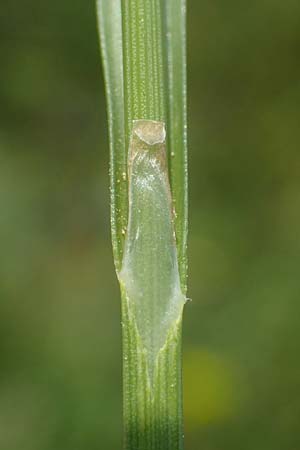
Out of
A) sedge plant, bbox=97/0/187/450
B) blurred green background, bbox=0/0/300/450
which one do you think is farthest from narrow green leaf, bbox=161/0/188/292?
blurred green background, bbox=0/0/300/450

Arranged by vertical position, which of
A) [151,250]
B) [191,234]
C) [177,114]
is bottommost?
[191,234]

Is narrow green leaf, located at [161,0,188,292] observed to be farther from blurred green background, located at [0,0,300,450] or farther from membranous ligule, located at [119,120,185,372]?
blurred green background, located at [0,0,300,450]

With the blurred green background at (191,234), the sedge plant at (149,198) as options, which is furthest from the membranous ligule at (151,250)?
the blurred green background at (191,234)

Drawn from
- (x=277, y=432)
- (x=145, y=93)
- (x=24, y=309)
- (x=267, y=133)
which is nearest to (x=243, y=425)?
(x=277, y=432)

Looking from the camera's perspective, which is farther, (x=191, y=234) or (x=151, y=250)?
(x=191, y=234)

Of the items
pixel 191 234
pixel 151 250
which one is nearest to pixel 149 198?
pixel 151 250

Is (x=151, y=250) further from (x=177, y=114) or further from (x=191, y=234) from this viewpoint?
(x=191, y=234)

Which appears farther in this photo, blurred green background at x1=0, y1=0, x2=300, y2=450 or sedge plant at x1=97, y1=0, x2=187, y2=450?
blurred green background at x1=0, y1=0, x2=300, y2=450

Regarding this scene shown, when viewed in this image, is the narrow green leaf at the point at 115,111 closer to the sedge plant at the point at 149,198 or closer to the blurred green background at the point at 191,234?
the sedge plant at the point at 149,198
